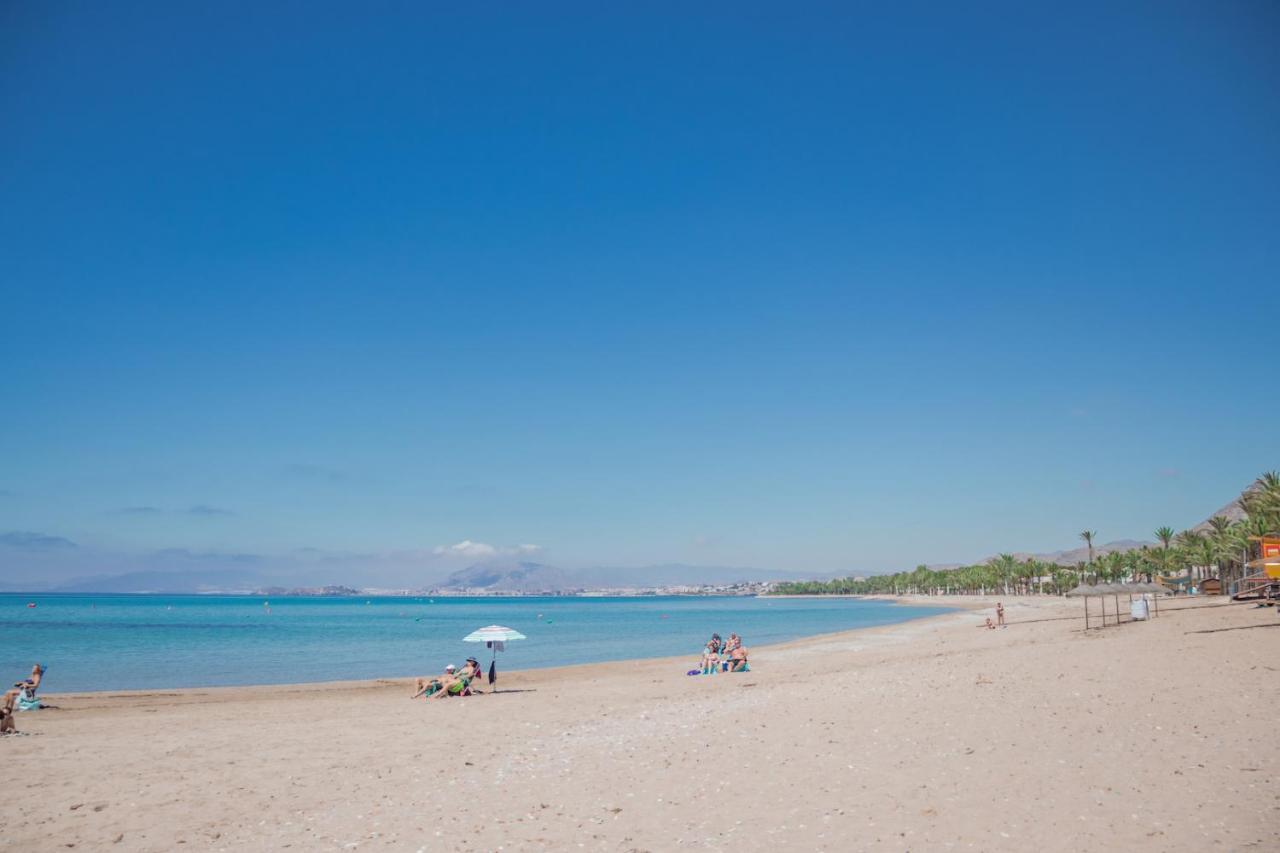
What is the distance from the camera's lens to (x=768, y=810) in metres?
9.56

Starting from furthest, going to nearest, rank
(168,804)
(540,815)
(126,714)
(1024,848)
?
(126,714) < (168,804) < (540,815) < (1024,848)

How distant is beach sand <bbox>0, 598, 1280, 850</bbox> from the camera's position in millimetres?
8867

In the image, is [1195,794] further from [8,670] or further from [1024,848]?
[8,670]

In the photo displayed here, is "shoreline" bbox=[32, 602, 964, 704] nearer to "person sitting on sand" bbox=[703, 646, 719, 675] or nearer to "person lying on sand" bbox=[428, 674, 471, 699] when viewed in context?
"person sitting on sand" bbox=[703, 646, 719, 675]

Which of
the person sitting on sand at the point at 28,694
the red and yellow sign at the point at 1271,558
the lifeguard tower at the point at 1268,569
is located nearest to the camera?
the person sitting on sand at the point at 28,694

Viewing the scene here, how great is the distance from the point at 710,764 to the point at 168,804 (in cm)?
809

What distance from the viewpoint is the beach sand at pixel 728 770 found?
8.87 m

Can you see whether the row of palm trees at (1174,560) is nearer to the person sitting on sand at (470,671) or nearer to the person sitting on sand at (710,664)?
the person sitting on sand at (710,664)

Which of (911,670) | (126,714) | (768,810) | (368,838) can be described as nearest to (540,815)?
(368,838)

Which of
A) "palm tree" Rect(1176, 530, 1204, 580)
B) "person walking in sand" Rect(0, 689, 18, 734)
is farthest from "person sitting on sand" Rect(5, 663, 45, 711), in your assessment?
"palm tree" Rect(1176, 530, 1204, 580)

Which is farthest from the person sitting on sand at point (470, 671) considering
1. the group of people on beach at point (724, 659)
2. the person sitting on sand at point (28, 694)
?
the person sitting on sand at point (28, 694)

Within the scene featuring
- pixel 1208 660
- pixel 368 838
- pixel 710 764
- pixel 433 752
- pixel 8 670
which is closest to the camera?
pixel 368 838

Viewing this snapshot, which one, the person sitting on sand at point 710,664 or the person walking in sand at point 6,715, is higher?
the person walking in sand at point 6,715

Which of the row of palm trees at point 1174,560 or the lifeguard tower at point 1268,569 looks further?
the row of palm trees at point 1174,560
